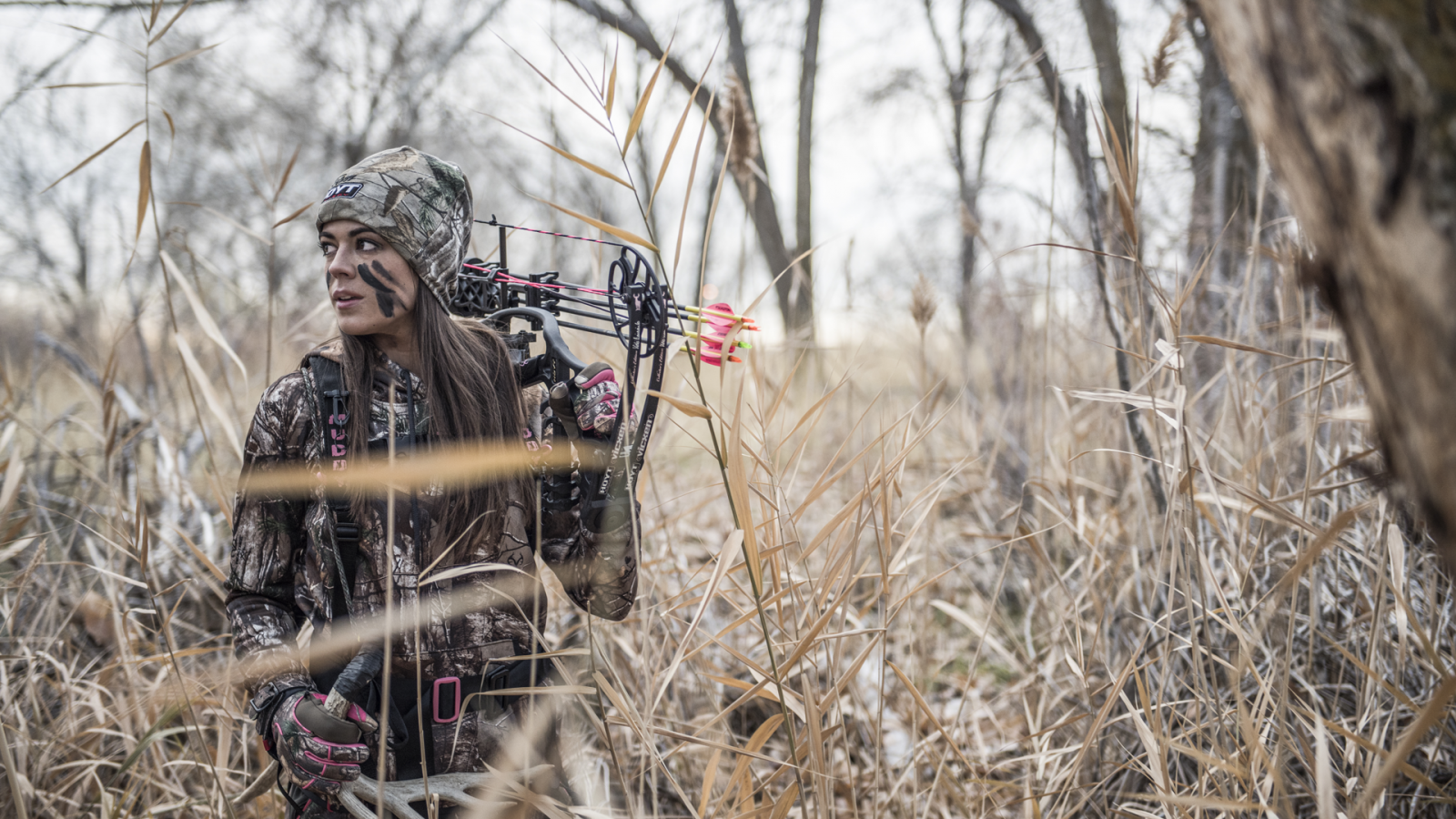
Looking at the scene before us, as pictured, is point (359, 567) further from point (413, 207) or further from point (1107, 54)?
point (1107, 54)

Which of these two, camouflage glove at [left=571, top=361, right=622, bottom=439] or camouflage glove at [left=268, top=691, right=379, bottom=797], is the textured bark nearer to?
camouflage glove at [left=571, top=361, right=622, bottom=439]

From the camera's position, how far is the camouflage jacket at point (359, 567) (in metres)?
1.46

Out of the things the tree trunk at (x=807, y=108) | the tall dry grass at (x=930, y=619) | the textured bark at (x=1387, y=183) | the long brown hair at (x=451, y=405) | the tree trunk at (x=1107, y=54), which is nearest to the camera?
the textured bark at (x=1387, y=183)

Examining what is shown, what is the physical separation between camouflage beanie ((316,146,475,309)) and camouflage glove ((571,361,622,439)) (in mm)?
474

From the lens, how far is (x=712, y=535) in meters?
3.69

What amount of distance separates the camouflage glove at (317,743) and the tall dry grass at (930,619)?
20 cm

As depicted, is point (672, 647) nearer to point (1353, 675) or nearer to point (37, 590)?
point (1353, 675)

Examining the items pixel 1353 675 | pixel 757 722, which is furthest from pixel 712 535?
pixel 1353 675

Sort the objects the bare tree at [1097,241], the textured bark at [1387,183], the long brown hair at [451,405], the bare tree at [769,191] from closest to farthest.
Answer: the textured bark at [1387,183], the long brown hair at [451,405], the bare tree at [1097,241], the bare tree at [769,191]

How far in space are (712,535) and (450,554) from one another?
89.7 inches

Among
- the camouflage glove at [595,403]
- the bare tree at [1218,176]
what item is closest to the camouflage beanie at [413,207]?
the camouflage glove at [595,403]

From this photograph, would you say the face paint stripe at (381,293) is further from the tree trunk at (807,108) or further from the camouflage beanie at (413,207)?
the tree trunk at (807,108)

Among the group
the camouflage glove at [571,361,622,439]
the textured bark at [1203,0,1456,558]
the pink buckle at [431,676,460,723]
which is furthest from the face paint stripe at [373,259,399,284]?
the textured bark at [1203,0,1456,558]

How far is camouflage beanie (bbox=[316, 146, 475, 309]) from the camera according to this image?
150 cm
